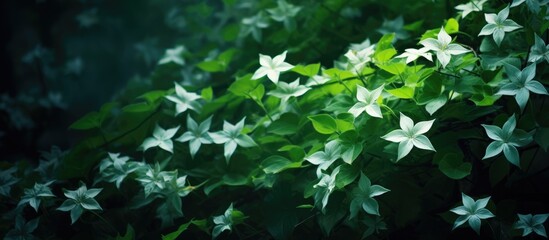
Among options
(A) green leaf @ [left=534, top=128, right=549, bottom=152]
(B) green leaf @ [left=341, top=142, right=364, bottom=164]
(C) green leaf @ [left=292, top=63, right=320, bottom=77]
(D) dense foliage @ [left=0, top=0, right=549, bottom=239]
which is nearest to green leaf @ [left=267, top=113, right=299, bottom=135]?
(D) dense foliage @ [left=0, top=0, right=549, bottom=239]

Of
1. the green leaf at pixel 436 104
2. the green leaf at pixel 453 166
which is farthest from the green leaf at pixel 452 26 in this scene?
the green leaf at pixel 453 166

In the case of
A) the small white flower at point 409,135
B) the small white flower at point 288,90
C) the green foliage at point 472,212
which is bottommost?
the green foliage at point 472,212

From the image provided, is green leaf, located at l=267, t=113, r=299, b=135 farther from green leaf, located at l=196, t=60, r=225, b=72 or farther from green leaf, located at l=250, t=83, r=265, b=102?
green leaf, located at l=196, t=60, r=225, b=72

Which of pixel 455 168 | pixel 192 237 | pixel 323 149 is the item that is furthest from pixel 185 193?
pixel 455 168

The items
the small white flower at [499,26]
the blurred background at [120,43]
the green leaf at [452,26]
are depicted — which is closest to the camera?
the small white flower at [499,26]

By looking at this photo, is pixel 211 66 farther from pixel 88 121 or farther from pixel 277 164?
pixel 277 164

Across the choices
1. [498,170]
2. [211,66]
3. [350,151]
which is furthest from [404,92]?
[211,66]

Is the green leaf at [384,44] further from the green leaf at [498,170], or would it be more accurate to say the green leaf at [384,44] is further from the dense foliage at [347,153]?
the green leaf at [498,170]
